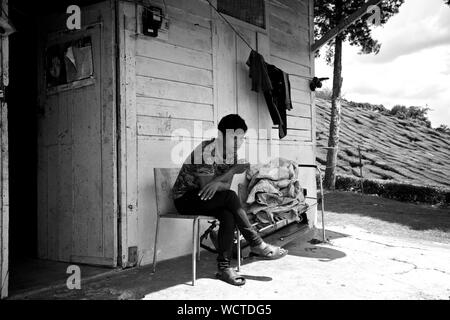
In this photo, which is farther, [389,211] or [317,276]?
[389,211]

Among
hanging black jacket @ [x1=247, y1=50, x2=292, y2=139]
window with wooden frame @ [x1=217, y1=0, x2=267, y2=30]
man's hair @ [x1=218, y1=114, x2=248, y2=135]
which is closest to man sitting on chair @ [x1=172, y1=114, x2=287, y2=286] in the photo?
man's hair @ [x1=218, y1=114, x2=248, y2=135]

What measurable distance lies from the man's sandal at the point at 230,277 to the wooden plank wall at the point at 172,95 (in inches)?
39.2

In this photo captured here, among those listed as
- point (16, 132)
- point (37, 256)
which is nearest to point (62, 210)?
point (37, 256)

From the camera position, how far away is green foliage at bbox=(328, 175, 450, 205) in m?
10.2

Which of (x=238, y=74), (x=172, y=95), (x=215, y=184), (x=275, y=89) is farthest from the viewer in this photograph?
(x=275, y=89)

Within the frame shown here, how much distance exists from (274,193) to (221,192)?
1.23m

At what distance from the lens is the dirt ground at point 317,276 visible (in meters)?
3.18

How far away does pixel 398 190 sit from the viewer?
10.8 m

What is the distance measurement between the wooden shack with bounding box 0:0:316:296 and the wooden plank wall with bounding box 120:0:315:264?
1 cm

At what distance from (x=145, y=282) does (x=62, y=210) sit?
1.44 meters

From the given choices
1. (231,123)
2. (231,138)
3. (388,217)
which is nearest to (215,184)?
(231,138)

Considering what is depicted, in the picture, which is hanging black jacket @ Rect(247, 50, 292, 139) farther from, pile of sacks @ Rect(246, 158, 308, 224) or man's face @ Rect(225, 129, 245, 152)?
man's face @ Rect(225, 129, 245, 152)

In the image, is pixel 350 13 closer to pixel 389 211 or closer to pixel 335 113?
pixel 335 113
